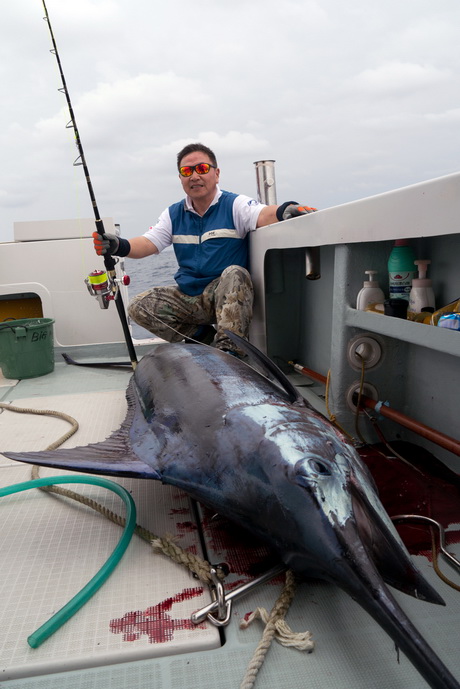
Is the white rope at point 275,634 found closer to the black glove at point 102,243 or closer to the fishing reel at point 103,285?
the fishing reel at point 103,285

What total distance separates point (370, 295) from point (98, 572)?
145cm

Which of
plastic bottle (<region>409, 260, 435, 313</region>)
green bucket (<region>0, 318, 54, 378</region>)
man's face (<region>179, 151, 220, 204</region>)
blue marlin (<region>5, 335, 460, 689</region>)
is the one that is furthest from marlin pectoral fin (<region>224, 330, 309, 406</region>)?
green bucket (<region>0, 318, 54, 378</region>)

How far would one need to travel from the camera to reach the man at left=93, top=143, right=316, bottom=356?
12.3ft

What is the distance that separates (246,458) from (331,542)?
31cm

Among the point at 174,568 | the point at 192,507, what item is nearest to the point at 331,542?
the point at 174,568

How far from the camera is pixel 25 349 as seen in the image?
3713mm

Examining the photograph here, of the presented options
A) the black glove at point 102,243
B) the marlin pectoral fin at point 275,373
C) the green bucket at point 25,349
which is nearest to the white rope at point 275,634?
the marlin pectoral fin at point 275,373

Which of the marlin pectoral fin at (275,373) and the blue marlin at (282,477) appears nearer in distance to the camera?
the blue marlin at (282,477)

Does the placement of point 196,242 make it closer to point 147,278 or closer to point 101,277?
point 101,277

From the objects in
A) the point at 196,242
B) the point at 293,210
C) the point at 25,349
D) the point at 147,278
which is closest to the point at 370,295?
the point at 293,210

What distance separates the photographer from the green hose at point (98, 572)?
1208 millimetres

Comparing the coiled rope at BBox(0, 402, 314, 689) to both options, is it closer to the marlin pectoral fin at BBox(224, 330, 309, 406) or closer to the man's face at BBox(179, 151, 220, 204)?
the marlin pectoral fin at BBox(224, 330, 309, 406)

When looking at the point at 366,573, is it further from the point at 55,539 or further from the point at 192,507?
the point at 55,539

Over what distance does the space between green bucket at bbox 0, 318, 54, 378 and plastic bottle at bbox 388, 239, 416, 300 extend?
2731 mm
